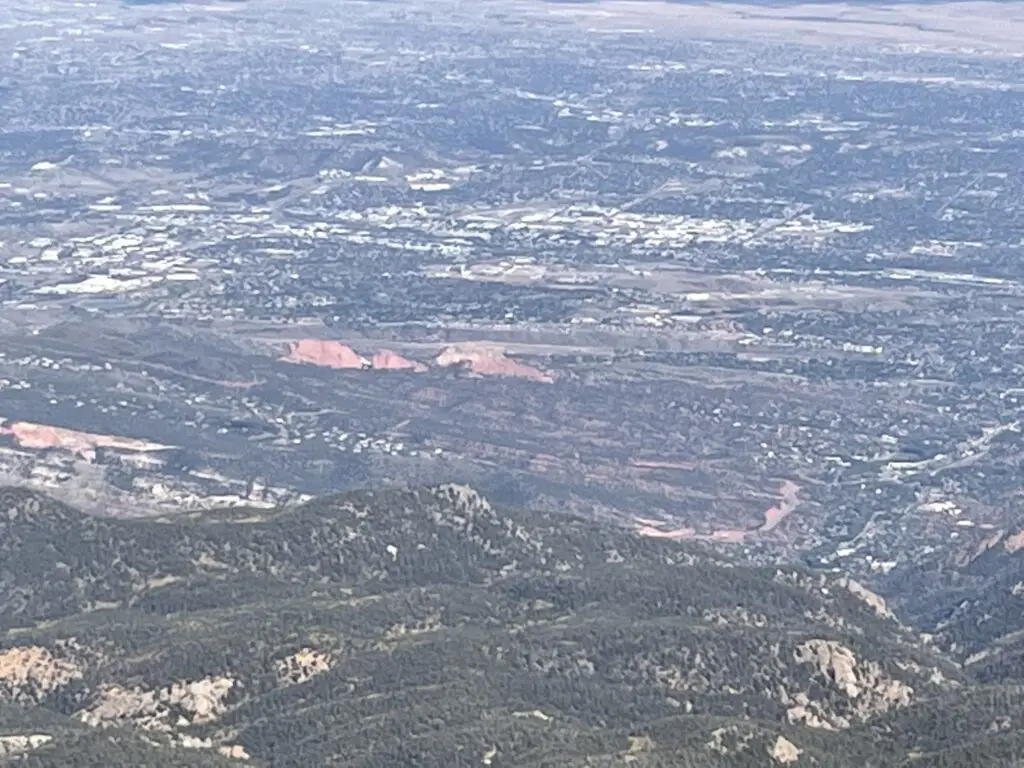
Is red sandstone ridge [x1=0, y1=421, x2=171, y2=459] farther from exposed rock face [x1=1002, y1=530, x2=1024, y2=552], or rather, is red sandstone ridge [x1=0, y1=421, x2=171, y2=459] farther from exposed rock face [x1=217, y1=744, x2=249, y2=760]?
exposed rock face [x1=217, y1=744, x2=249, y2=760]

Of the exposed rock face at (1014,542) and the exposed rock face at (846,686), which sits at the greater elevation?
the exposed rock face at (846,686)

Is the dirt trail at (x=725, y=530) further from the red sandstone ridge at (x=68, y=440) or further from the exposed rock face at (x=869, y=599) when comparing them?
the red sandstone ridge at (x=68, y=440)

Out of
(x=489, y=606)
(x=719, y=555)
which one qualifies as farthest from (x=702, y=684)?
(x=719, y=555)

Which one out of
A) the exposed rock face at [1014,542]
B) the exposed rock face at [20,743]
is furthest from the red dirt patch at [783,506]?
the exposed rock face at [20,743]

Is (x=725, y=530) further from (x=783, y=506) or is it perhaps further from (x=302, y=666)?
(x=302, y=666)

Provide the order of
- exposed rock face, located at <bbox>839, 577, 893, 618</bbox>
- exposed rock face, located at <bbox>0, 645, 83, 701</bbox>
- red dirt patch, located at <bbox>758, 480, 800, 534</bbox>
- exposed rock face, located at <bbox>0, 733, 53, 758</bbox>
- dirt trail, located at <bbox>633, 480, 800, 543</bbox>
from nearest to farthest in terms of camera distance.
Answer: exposed rock face, located at <bbox>0, 733, 53, 758</bbox> → exposed rock face, located at <bbox>0, 645, 83, 701</bbox> → exposed rock face, located at <bbox>839, 577, 893, 618</bbox> → dirt trail, located at <bbox>633, 480, 800, 543</bbox> → red dirt patch, located at <bbox>758, 480, 800, 534</bbox>

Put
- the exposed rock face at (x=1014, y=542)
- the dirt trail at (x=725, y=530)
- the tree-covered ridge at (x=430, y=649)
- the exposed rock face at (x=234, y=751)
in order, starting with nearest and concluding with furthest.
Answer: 1. the tree-covered ridge at (x=430, y=649)
2. the exposed rock face at (x=234, y=751)
3. the exposed rock face at (x=1014, y=542)
4. the dirt trail at (x=725, y=530)

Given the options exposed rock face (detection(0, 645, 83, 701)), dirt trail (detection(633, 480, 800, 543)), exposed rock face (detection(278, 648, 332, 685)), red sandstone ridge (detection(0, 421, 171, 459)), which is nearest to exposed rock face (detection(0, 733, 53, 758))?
exposed rock face (detection(0, 645, 83, 701))

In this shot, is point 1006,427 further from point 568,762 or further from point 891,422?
point 568,762
